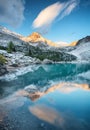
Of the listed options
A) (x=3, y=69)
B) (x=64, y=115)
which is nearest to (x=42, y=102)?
(x=64, y=115)

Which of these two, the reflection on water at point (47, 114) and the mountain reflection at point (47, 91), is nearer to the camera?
the reflection on water at point (47, 114)

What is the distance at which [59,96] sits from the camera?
35.9m

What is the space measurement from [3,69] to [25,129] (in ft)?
163

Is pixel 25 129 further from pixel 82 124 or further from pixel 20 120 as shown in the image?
pixel 82 124

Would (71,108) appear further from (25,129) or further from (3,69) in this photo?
(3,69)

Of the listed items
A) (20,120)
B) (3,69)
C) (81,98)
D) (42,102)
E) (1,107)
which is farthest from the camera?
(3,69)

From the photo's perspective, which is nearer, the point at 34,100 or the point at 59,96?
the point at 34,100

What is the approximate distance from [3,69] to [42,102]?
3917 cm

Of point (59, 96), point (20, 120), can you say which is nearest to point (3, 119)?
point (20, 120)

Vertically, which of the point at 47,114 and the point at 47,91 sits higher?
the point at 47,114

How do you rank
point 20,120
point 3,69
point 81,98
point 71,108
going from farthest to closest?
point 3,69 < point 81,98 < point 71,108 < point 20,120

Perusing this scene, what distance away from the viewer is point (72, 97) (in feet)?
116

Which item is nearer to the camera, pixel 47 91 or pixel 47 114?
pixel 47 114

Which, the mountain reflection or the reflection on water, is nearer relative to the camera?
the reflection on water
